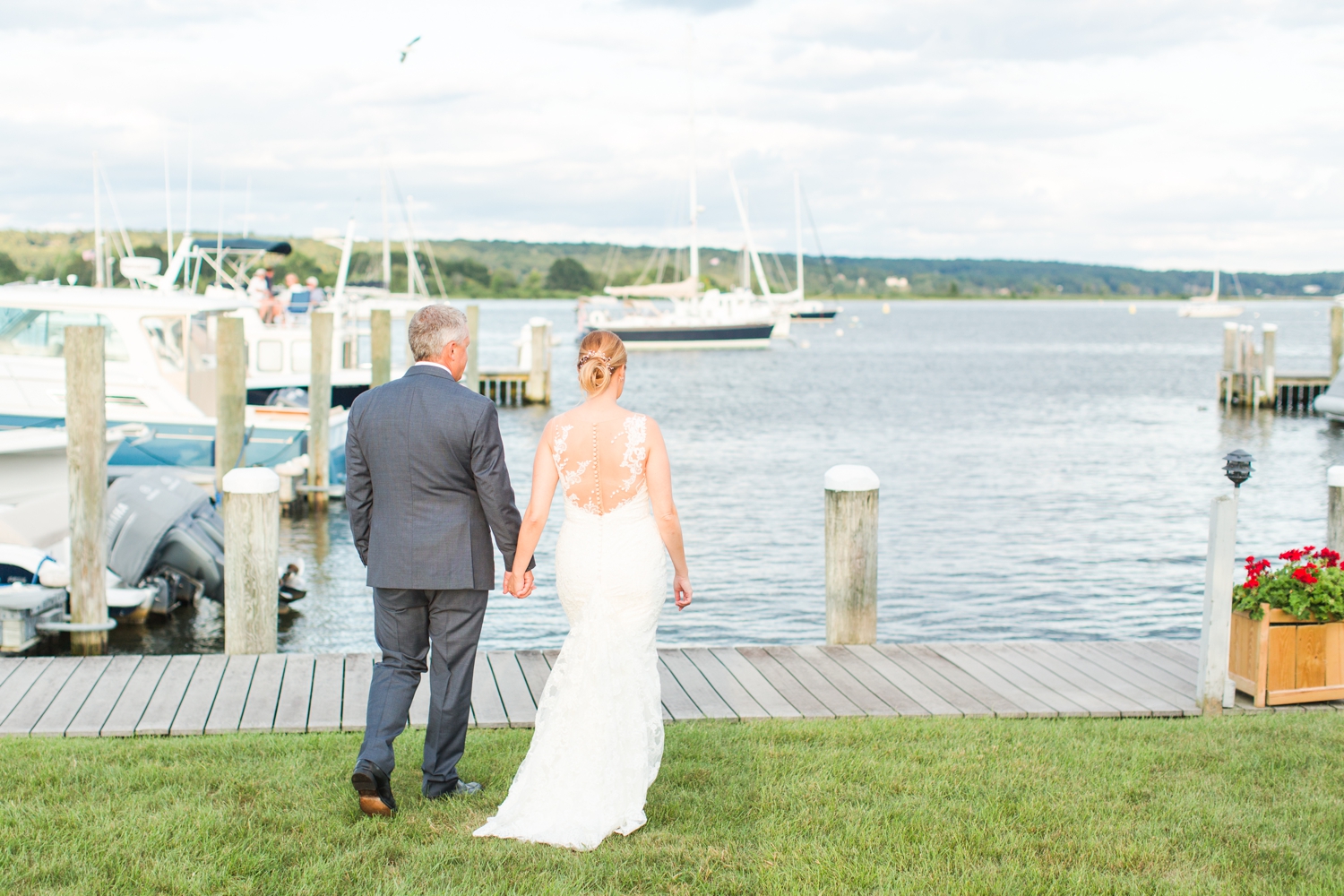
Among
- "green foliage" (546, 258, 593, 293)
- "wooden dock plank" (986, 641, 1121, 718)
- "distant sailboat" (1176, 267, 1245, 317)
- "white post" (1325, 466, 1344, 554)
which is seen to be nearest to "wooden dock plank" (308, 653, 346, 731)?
"wooden dock plank" (986, 641, 1121, 718)

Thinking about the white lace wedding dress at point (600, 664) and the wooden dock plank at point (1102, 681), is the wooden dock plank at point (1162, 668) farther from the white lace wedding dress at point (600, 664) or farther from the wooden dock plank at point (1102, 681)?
the white lace wedding dress at point (600, 664)

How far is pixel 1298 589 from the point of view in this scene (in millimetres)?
6043

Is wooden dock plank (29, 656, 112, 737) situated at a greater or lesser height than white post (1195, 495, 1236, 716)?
lesser

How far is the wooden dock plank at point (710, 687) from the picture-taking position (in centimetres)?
589

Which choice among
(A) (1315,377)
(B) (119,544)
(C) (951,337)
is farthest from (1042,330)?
(B) (119,544)

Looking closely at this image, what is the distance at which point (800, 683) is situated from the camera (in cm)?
639

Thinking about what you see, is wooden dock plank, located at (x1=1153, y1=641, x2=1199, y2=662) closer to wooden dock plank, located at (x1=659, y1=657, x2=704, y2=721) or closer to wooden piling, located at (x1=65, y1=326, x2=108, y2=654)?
wooden dock plank, located at (x1=659, y1=657, x2=704, y2=721)

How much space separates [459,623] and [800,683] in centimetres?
252

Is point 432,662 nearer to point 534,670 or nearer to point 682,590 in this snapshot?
point 682,590

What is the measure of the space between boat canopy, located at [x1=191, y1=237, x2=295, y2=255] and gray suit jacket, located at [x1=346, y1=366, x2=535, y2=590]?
72.6ft

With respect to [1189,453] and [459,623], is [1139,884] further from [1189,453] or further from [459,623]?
[1189,453]

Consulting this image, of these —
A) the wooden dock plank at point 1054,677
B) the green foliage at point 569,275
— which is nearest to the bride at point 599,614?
the wooden dock plank at point 1054,677

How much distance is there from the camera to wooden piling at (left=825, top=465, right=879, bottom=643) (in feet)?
23.0

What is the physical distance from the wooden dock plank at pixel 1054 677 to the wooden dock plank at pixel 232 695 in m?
4.10
